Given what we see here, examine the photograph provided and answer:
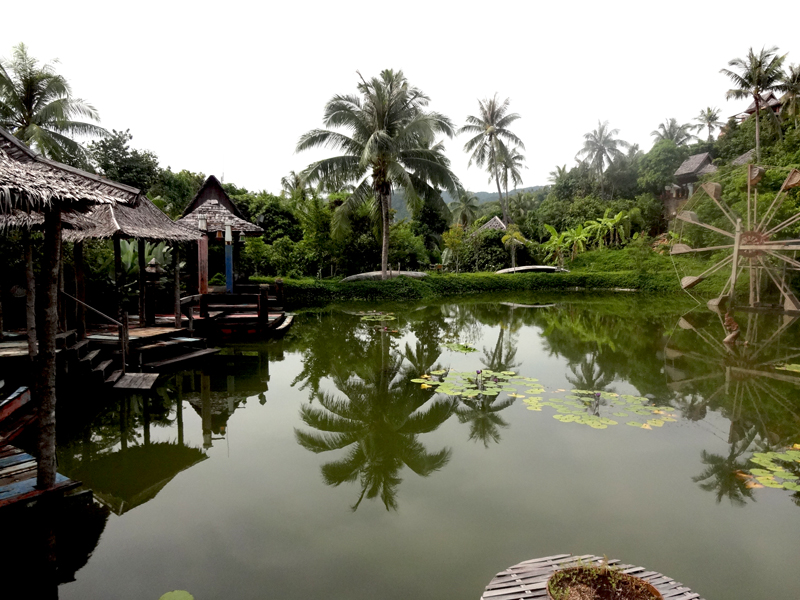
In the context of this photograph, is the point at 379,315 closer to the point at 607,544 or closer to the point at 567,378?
the point at 567,378

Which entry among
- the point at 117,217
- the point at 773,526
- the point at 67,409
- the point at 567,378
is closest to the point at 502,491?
the point at 773,526

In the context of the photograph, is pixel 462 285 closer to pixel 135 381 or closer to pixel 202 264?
pixel 202 264

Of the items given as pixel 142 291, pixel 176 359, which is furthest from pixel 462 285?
pixel 176 359

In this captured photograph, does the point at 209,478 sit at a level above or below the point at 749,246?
below

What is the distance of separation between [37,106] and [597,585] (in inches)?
913

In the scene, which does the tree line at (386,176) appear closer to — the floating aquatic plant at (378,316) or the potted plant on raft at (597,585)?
the floating aquatic plant at (378,316)

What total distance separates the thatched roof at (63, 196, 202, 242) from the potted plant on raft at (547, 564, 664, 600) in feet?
24.8

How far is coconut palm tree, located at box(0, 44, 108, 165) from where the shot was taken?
17266 millimetres

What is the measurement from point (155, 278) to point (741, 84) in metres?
29.9

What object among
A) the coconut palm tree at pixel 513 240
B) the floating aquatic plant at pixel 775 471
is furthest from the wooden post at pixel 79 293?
the coconut palm tree at pixel 513 240

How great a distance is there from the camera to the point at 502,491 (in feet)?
13.8

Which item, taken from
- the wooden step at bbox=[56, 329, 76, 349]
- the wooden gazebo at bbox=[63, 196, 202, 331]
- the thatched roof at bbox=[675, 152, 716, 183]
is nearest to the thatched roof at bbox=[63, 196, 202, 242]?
the wooden gazebo at bbox=[63, 196, 202, 331]

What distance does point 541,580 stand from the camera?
273cm

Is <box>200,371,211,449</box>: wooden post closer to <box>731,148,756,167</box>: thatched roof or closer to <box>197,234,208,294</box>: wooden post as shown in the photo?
<box>197,234,208,294</box>: wooden post
